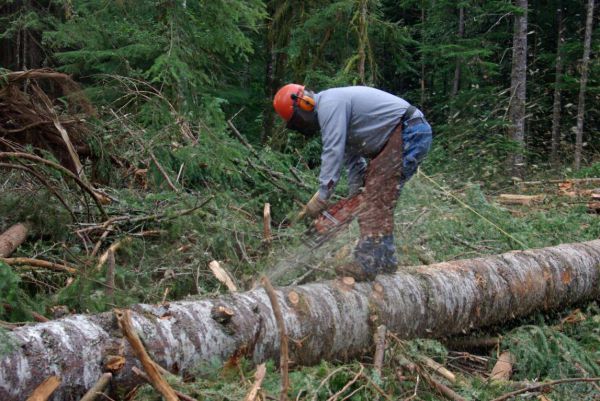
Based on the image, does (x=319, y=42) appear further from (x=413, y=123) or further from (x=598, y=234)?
(x=413, y=123)

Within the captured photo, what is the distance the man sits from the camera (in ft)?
15.3

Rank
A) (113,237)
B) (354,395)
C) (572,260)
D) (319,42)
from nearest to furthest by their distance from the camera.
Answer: (354,395), (113,237), (572,260), (319,42)

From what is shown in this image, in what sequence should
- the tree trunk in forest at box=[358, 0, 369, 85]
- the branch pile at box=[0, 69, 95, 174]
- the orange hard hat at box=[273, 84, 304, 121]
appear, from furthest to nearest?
the tree trunk in forest at box=[358, 0, 369, 85] < the branch pile at box=[0, 69, 95, 174] < the orange hard hat at box=[273, 84, 304, 121]

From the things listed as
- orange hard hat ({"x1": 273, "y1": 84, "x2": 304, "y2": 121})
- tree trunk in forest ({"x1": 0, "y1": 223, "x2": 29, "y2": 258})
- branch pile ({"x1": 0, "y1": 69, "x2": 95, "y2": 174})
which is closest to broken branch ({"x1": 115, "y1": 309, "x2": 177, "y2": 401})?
tree trunk in forest ({"x1": 0, "y1": 223, "x2": 29, "y2": 258})

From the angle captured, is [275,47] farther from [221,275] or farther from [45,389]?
[45,389]

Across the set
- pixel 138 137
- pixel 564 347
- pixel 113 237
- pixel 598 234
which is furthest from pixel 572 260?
pixel 138 137

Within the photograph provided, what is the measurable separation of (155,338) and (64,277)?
1873 millimetres

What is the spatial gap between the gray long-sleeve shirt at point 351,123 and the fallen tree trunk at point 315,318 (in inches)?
34.4

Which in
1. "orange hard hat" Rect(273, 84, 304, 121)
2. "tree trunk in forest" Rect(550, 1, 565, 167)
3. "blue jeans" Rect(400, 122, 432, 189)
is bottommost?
"tree trunk in forest" Rect(550, 1, 565, 167)

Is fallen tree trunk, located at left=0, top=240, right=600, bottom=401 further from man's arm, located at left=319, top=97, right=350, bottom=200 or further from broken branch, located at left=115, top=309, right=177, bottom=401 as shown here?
man's arm, located at left=319, top=97, right=350, bottom=200

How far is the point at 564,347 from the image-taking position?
181 inches

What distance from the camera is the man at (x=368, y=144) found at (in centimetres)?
465

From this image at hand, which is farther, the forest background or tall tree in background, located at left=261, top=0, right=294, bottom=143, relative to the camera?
tall tree in background, located at left=261, top=0, right=294, bottom=143

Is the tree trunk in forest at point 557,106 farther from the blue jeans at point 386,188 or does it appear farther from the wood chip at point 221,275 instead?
the wood chip at point 221,275
